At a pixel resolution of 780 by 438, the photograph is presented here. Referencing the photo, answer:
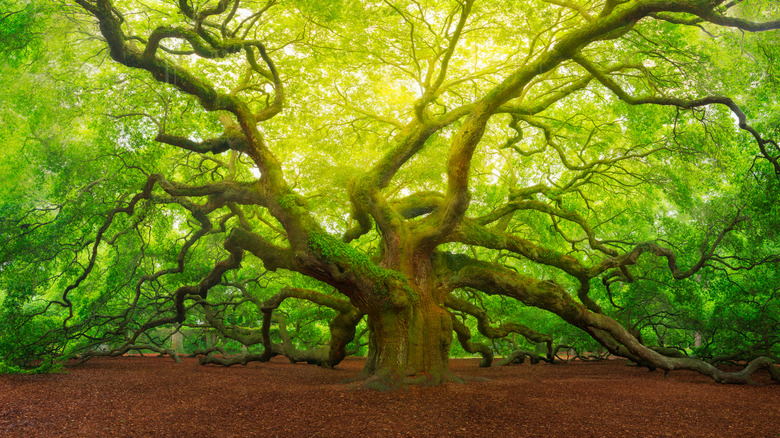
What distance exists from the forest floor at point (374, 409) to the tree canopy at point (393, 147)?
126 cm

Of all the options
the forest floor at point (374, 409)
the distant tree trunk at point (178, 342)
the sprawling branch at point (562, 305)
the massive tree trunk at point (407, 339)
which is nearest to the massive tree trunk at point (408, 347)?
the massive tree trunk at point (407, 339)

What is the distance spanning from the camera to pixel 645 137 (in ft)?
35.7

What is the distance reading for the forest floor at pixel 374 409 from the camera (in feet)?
14.7

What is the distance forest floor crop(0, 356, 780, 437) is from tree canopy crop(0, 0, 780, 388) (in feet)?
4.13

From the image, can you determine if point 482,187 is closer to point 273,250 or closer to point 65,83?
point 273,250

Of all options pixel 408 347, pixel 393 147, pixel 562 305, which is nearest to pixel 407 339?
pixel 408 347

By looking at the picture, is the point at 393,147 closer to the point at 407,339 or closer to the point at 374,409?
the point at 407,339

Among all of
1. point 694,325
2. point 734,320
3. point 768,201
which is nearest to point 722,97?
point 768,201

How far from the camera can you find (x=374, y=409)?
18.2 ft

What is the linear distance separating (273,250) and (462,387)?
15.1 ft

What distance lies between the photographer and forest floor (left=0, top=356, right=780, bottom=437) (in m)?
4.48

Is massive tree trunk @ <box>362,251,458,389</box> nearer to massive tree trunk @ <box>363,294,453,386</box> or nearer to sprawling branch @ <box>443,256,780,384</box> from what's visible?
massive tree trunk @ <box>363,294,453,386</box>

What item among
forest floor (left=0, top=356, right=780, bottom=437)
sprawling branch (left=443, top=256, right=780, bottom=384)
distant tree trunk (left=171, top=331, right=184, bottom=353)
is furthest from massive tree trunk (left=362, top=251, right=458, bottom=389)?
distant tree trunk (left=171, top=331, right=184, bottom=353)

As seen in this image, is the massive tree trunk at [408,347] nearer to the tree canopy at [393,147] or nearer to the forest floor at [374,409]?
the tree canopy at [393,147]
